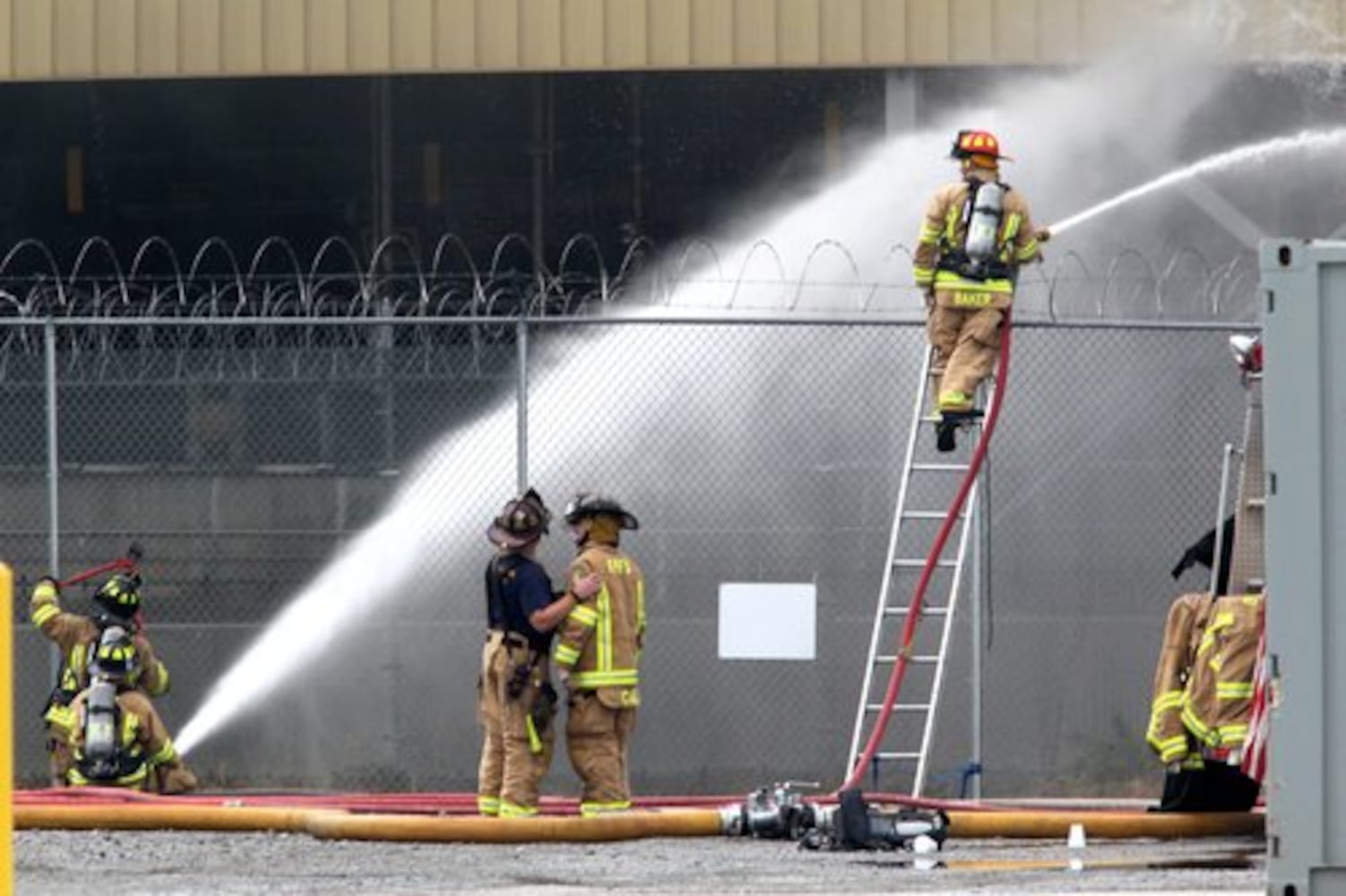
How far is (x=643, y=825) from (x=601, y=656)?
697mm

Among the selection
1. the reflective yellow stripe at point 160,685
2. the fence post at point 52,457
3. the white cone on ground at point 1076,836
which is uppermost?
the fence post at point 52,457

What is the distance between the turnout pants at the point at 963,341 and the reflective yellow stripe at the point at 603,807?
2.14 meters

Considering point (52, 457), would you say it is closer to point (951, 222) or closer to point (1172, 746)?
point (951, 222)

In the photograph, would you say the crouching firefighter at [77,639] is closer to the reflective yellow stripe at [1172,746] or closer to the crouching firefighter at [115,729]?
the crouching firefighter at [115,729]

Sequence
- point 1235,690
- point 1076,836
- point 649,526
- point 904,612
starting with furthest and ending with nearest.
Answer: point 649,526 < point 904,612 < point 1076,836 < point 1235,690

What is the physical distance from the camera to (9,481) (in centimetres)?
1748

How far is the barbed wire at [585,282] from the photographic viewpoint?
19094 mm

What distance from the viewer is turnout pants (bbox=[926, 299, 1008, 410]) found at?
14203 millimetres

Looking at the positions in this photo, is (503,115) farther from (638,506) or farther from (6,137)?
(638,506)

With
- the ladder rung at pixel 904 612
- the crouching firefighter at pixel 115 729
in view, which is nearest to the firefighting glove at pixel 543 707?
the ladder rung at pixel 904 612

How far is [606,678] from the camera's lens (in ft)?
44.4

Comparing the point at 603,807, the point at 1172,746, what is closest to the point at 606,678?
the point at 603,807

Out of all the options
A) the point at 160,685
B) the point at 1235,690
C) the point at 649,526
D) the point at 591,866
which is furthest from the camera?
the point at 649,526

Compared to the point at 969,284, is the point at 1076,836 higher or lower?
lower
